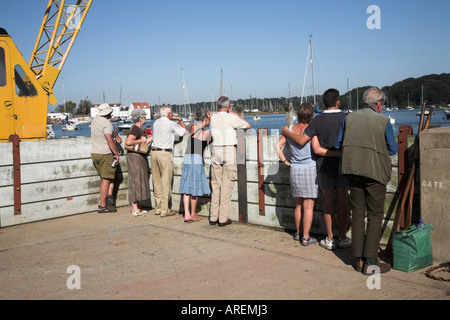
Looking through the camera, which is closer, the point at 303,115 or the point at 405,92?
the point at 303,115

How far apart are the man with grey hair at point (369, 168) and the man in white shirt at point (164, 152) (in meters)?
3.62

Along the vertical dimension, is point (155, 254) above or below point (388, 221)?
below

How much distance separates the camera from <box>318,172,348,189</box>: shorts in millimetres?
5230

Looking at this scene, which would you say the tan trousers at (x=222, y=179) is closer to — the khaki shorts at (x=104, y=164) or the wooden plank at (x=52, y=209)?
the khaki shorts at (x=104, y=164)

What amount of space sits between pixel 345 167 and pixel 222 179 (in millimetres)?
2541

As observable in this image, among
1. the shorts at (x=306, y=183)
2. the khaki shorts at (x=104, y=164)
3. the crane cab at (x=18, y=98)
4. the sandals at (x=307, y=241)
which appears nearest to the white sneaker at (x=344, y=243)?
the sandals at (x=307, y=241)

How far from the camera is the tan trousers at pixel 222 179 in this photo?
21.8 ft

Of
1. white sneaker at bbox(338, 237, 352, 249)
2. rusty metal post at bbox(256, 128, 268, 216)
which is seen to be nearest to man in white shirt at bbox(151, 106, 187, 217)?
rusty metal post at bbox(256, 128, 268, 216)

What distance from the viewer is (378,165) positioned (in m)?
4.43

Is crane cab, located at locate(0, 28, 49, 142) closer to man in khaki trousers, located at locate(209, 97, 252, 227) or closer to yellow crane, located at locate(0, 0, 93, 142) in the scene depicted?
yellow crane, located at locate(0, 0, 93, 142)

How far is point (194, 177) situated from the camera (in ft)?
23.2
